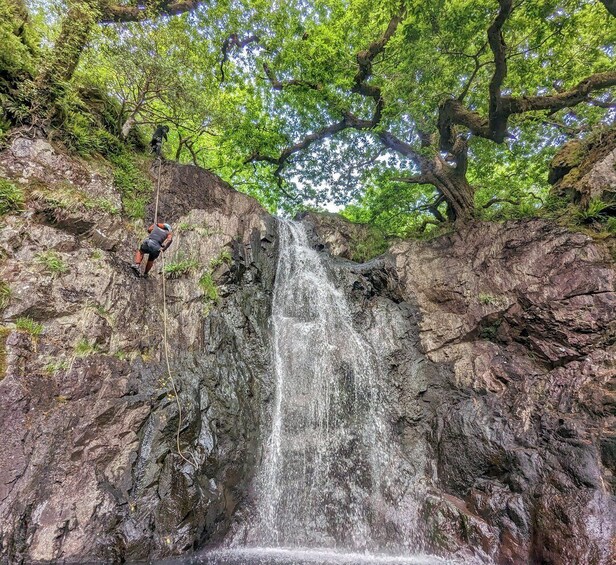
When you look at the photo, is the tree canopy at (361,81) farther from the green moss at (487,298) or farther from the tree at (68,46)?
the green moss at (487,298)

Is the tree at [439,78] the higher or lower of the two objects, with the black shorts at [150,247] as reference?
higher

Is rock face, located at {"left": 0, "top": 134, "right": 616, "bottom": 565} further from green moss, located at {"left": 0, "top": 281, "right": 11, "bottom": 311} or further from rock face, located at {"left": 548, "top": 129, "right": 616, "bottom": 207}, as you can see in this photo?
rock face, located at {"left": 548, "top": 129, "right": 616, "bottom": 207}

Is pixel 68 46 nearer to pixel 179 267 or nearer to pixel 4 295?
pixel 179 267

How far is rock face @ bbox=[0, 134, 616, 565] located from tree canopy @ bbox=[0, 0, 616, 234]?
245 cm

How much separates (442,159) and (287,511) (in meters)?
11.8

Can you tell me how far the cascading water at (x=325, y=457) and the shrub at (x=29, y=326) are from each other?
492 cm

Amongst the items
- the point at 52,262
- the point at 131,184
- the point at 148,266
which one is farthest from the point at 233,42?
the point at 52,262

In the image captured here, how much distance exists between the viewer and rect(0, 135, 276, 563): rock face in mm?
4633

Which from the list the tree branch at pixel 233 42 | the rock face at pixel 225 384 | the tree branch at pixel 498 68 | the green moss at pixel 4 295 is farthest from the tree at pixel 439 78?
the green moss at pixel 4 295

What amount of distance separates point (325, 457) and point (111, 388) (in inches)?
181

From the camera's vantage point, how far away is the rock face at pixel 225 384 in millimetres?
4902

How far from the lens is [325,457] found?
712 cm

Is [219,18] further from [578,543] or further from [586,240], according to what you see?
[578,543]

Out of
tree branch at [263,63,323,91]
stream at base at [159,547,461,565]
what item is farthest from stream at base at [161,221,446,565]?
tree branch at [263,63,323,91]
